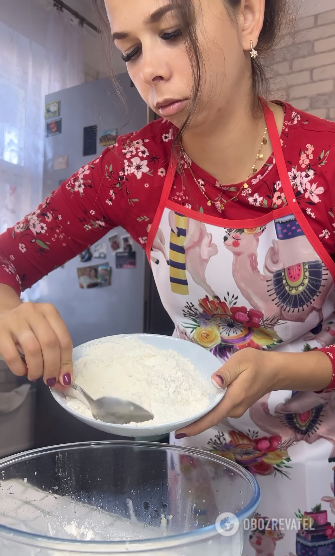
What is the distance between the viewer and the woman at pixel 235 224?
630 mm

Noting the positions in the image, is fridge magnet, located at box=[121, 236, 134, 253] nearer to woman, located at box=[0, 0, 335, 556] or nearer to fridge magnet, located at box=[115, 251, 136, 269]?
fridge magnet, located at box=[115, 251, 136, 269]

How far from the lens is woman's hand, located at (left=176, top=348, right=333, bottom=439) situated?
0.55 metres

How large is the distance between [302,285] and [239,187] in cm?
18

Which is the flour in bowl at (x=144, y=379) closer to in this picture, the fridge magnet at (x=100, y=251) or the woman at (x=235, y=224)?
the woman at (x=235, y=224)

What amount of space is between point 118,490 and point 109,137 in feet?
6.16

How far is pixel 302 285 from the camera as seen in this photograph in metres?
0.72

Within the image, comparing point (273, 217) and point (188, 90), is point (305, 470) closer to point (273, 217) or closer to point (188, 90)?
point (273, 217)

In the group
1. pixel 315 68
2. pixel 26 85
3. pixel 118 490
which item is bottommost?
pixel 118 490

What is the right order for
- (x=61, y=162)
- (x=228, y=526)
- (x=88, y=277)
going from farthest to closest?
(x=61, y=162)
(x=88, y=277)
(x=228, y=526)

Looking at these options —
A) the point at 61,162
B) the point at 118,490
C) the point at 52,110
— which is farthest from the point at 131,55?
the point at 52,110

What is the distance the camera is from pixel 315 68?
254 centimetres

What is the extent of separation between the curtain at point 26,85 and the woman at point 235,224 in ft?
5.00

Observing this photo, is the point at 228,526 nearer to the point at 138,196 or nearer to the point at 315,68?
the point at 138,196

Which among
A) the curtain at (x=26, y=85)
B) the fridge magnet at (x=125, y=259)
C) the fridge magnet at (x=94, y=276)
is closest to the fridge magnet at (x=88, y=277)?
the fridge magnet at (x=94, y=276)
